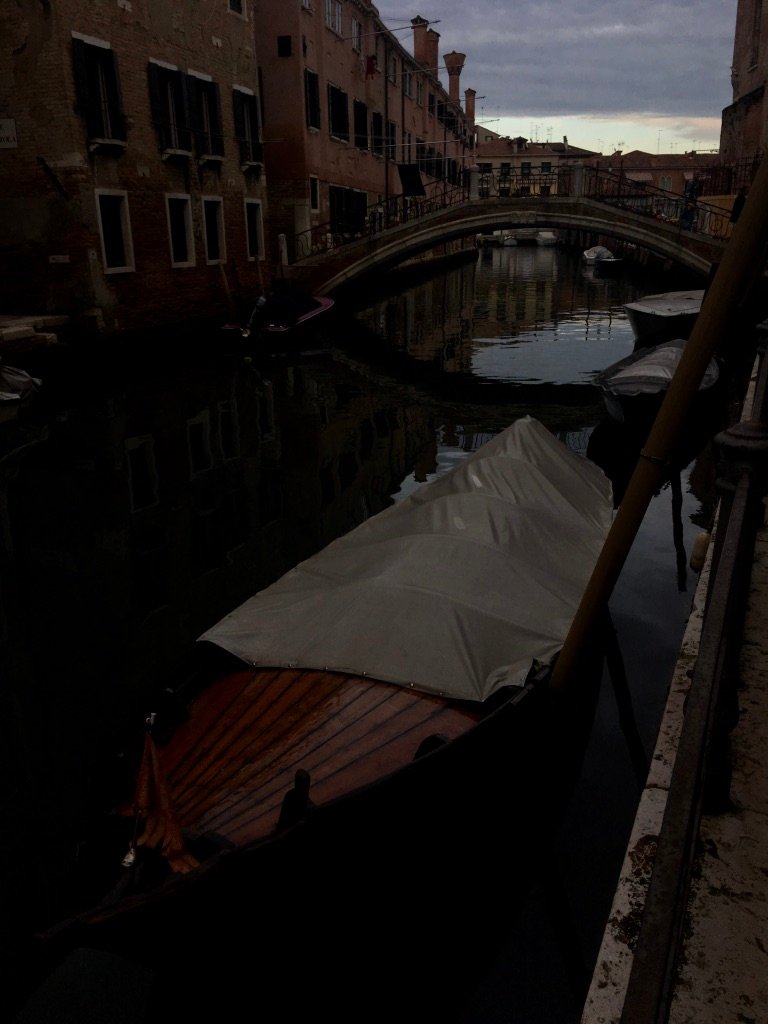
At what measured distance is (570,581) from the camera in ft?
16.4

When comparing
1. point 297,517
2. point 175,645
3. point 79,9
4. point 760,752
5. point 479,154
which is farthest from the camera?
point 479,154

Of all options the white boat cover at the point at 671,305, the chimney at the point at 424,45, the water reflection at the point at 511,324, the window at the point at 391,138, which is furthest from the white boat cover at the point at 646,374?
the chimney at the point at 424,45

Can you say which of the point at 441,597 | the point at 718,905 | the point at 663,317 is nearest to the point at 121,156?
the point at 663,317

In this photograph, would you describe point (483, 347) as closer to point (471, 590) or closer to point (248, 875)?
point (471, 590)

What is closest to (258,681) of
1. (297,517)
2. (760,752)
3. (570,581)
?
(570,581)

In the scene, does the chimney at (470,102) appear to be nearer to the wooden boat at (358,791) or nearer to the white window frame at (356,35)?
the white window frame at (356,35)

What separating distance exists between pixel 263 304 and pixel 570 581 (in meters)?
16.5

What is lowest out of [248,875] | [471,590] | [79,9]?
[248,875]

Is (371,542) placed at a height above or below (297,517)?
above

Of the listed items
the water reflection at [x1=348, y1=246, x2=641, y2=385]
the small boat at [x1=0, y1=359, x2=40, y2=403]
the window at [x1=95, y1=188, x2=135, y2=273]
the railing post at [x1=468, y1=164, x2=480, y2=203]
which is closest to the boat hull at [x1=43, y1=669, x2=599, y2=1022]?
the small boat at [x1=0, y1=359, x2=40, y2=403]

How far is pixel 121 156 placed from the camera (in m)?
16.6

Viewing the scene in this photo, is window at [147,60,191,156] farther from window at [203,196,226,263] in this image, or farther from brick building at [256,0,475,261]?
brick building at [256,0,475,261]

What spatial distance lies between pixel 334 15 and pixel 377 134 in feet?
21.8

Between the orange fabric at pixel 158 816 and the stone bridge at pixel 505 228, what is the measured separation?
20908 millimetres
